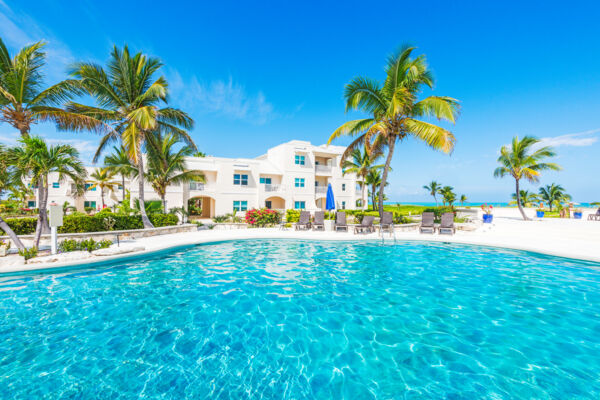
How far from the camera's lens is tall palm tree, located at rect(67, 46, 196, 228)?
42.7 feet

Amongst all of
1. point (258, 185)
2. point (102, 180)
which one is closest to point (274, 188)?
point (258, 185)

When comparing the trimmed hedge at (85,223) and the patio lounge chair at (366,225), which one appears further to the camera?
the patio lounge chair at (366,225)

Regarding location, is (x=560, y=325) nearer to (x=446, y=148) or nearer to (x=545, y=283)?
(x=545, y=283)

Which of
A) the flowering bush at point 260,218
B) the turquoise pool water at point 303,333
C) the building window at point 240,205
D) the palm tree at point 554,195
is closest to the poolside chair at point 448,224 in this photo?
the turquoise pool water at point 303,333

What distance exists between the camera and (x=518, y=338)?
4.48 m

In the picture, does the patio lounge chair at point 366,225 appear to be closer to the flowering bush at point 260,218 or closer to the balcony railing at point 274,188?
the flowering bush at point 260,218

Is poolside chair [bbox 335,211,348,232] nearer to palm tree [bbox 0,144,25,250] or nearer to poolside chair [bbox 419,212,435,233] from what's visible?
poolside chair [bbox 419,212,435,233]

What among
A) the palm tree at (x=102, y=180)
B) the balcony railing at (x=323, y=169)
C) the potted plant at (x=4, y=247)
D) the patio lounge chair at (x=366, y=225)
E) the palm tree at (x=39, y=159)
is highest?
the balcony railing at (x=323, y=169)

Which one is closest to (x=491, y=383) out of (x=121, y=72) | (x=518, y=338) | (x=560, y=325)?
(x=518, y=338)

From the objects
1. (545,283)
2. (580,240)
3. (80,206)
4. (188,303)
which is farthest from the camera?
(80,206)

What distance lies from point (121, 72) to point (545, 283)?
20639 mm

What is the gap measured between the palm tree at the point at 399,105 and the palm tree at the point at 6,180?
14.6 m

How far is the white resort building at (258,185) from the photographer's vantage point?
25.8 metres

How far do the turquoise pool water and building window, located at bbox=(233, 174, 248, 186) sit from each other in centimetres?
1909
